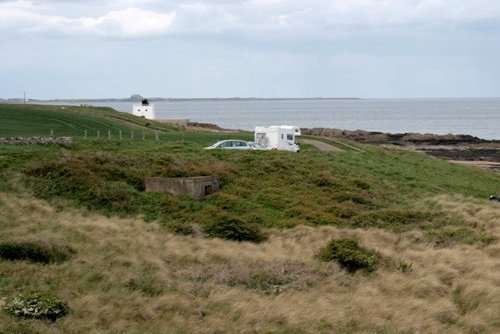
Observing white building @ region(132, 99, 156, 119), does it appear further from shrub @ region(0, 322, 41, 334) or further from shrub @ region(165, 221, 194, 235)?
shrub @ region(0, 322, 41, 334)

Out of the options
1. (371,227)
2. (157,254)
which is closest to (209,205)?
(371,227)

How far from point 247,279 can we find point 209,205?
11617 mm

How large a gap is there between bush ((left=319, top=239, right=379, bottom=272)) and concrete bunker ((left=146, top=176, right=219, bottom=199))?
1057 cm

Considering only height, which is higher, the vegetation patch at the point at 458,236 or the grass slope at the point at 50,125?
the grass slope at the point at 50,125

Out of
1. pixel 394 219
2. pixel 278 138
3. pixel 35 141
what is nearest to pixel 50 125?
pixel 278 138

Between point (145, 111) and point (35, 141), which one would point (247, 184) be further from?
point (145, 111)

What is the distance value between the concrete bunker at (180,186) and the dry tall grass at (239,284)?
622 cm

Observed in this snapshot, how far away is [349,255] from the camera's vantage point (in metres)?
19.8

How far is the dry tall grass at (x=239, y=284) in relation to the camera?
1390 cm

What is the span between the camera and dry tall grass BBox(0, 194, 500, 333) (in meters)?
13.9

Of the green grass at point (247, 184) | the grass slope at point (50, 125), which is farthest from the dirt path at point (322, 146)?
the grass slope at point (50, 125)

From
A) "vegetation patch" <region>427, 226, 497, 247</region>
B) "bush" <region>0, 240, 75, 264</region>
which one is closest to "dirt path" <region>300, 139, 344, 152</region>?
"vegetation patch" <region>427, 226, 497, 247</region>

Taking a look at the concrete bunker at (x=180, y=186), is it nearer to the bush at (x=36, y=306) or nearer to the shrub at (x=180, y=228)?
the shrub at (x=180, y=228)

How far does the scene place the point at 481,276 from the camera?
18281 millimetres
